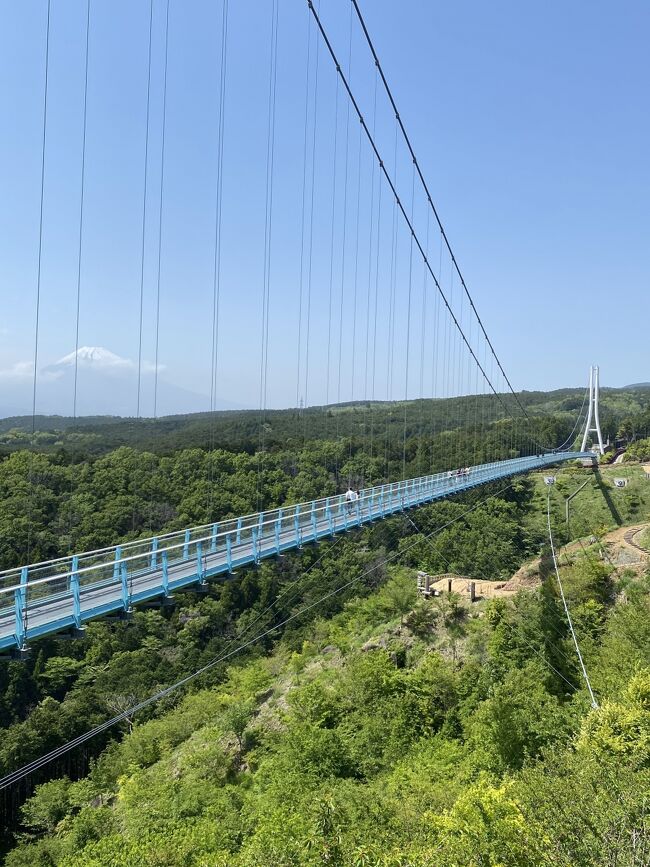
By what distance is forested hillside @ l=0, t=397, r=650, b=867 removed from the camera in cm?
1219

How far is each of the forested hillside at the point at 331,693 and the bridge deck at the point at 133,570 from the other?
0.57 meters

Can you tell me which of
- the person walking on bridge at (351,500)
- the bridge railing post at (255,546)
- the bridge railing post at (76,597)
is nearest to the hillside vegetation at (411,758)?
the bridge railing post at (255,546)

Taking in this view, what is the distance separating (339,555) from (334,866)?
47179mm

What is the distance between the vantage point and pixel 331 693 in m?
27.0

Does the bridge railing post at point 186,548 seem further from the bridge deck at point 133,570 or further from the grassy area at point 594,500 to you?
the grassy area at point 594,500

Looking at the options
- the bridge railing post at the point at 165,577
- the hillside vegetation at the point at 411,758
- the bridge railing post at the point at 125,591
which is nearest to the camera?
the hillside vegetation at the point at 411,758

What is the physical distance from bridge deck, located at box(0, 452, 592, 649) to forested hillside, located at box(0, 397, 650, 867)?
571 millimetres

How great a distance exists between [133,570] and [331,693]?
18471mm

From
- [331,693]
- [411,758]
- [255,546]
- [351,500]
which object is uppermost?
[351,500]

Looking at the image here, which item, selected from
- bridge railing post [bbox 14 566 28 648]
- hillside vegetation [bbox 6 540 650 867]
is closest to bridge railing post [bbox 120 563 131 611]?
bridge railing post [bbox 14 566 28 648]

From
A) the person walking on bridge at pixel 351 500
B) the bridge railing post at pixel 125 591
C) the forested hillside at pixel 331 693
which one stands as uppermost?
the person walking on bridge at pixel 351 500

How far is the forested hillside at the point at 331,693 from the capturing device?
12.2 m

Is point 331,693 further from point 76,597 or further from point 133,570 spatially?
point 76,597

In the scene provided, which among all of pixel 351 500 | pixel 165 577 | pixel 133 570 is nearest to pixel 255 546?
pixel 165 577
